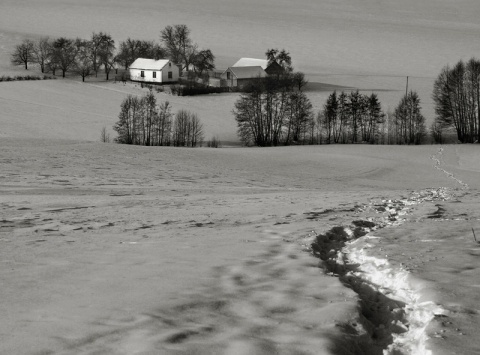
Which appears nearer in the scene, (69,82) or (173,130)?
(173,130)

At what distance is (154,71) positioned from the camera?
93875 mm

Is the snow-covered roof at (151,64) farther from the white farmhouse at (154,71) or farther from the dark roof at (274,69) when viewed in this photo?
the dark roof at (274,69)

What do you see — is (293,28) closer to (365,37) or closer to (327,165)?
(365,37)

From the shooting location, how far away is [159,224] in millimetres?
13594

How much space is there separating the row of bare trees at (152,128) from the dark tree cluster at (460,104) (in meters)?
24.7

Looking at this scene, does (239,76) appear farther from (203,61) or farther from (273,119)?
(273,119)

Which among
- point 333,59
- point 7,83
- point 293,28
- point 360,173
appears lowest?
point 360,173

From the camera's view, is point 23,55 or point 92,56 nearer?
point 23,55

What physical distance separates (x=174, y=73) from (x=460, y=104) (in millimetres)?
44957

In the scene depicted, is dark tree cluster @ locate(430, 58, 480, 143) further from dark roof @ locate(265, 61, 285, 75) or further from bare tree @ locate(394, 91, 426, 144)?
dark roof @ locate(265, 61, 285, 75)

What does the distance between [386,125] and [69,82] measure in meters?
48.1

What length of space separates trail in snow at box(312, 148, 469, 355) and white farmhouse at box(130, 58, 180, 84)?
3293 inches

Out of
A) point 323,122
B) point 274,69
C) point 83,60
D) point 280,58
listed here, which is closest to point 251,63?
point 274,69

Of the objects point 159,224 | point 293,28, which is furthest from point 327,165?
point 293,28
